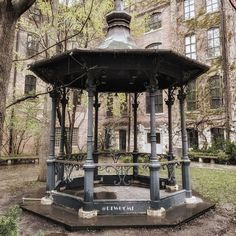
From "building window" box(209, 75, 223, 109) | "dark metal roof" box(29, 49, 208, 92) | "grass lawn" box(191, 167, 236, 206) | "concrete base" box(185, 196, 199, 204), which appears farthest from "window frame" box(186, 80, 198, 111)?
"concrete base" box(185, 196, 199, 204)

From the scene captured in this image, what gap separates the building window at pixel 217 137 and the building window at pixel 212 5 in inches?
407

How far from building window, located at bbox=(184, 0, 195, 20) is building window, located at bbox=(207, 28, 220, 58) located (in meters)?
2.73

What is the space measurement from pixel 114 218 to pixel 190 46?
21.0m

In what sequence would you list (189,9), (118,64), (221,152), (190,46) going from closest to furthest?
(118,64) < (221,152) < (190,46) < (189,9)

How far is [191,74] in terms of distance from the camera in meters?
7.12

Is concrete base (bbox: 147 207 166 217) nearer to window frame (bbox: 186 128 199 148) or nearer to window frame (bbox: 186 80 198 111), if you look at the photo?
window frame (bbox: 186 128 199 148)

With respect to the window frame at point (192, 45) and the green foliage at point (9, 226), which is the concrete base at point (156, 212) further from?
the window frame at point (192, 45)

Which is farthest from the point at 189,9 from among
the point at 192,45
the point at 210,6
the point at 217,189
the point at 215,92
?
the point at 217,189

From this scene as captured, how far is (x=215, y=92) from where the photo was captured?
2117 centimetres

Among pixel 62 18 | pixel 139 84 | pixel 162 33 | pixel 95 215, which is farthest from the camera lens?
pixel 162 33

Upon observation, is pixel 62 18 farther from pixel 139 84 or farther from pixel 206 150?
pixel 206 150

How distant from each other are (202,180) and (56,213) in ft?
23.2

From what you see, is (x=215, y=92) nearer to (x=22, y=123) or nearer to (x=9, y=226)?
(x=22, y=123)

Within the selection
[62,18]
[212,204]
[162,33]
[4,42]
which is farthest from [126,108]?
[4,42]
